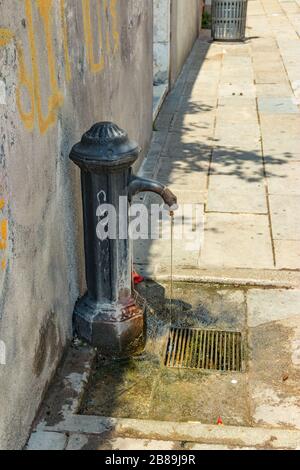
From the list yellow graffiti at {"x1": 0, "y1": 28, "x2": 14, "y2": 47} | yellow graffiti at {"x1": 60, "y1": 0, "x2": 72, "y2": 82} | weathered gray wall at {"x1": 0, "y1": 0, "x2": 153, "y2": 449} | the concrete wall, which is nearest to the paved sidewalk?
the concrete wall

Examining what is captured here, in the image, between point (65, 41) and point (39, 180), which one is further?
point (65, 41)

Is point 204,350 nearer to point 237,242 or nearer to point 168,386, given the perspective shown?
point 168,386

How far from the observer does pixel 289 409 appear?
138 inches

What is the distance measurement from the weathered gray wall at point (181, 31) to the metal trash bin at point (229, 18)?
1.94 feet

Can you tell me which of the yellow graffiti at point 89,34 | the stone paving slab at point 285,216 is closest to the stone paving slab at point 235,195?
the stone paving slab at point 285,216

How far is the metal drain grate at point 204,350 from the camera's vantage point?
3969 millimetres

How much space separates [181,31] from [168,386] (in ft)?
31.4

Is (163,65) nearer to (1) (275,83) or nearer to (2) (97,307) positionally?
(1) (275,83)

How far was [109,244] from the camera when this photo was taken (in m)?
3.76

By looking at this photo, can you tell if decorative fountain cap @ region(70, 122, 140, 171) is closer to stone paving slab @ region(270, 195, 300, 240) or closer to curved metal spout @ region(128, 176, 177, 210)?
curved metal spout @ region(128, 176, 177, 210)

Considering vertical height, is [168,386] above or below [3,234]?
below

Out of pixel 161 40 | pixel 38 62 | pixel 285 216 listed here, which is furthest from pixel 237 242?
pixel 161 40

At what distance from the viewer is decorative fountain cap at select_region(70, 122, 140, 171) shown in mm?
3455

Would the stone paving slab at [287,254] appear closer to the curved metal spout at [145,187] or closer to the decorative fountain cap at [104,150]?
the curved metal spout at [145,187]
